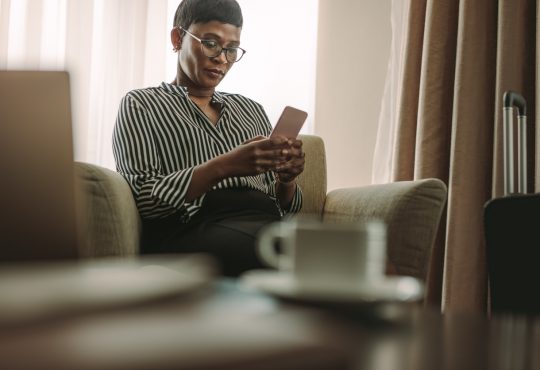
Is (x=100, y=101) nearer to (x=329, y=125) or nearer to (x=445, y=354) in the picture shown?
(x=329, y=125)

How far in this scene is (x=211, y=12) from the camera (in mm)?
1851

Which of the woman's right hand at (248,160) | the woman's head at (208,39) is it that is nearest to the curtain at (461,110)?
the woman's head at (208,39)

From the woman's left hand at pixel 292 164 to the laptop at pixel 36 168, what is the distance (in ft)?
3.19

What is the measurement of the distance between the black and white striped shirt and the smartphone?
18cm

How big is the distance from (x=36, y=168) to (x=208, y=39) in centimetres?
130

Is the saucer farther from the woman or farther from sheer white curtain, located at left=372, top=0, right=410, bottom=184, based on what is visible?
sheer white curtain, located at left=372, top=0, right=410, bottom=184

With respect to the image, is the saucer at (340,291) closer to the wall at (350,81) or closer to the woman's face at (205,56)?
the woman's face at (205,56)

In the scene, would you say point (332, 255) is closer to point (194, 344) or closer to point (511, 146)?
point (194, 344)

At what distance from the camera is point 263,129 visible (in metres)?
1.96

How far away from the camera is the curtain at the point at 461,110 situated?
221 cm

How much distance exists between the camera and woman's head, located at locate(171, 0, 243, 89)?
185 centimetres

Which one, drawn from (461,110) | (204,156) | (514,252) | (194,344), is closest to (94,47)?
(204,156)

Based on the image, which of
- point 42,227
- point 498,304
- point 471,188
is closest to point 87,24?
point 471,188

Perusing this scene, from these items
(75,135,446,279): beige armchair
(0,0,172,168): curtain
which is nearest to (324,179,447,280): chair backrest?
(75,135,446,279): beige armchair
